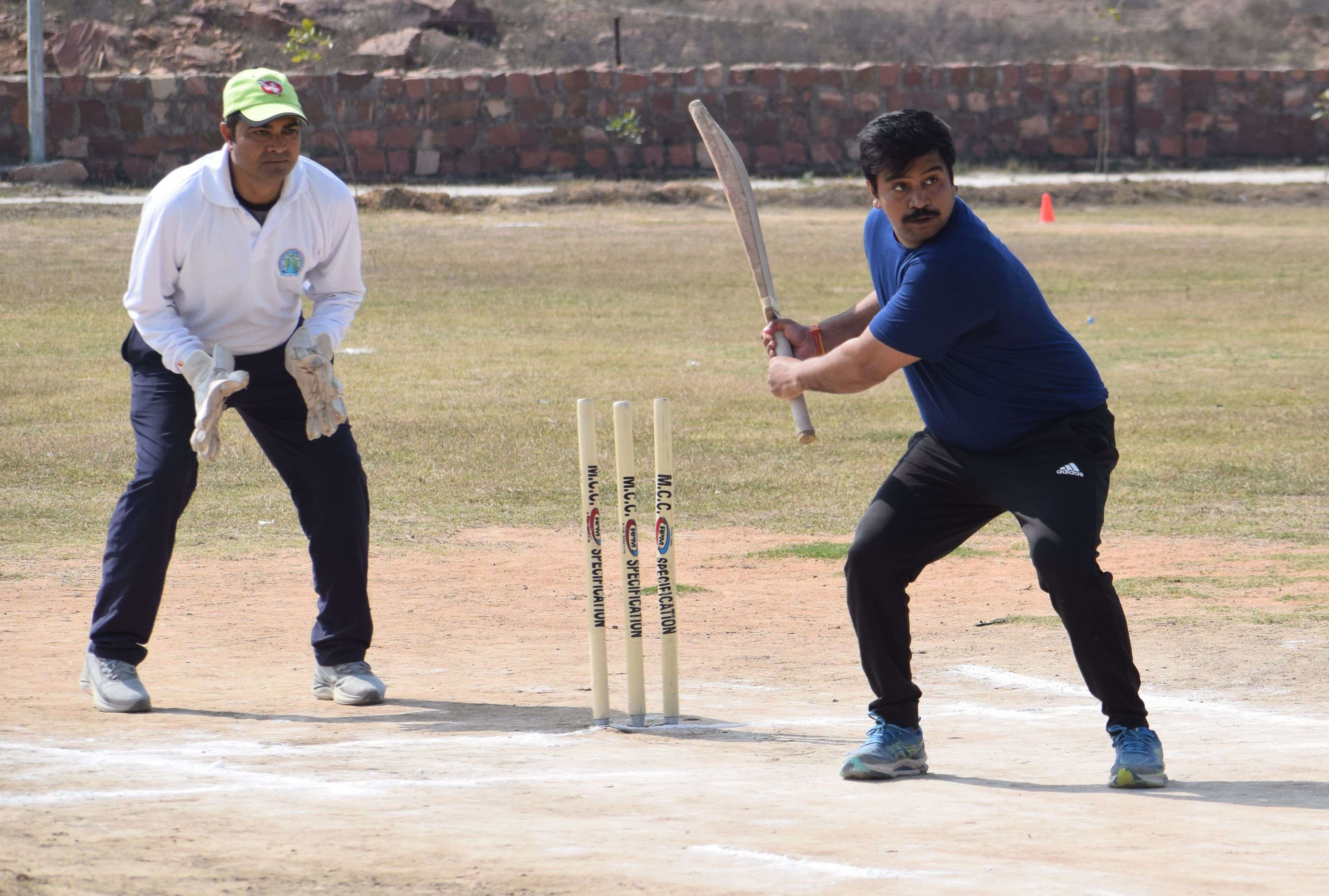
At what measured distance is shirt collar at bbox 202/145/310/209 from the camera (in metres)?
5.62

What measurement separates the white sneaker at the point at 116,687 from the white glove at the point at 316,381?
981 mm

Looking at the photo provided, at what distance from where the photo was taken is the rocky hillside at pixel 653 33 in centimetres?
3884

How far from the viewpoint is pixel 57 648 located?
6.71m

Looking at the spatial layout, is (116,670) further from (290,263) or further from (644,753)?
(644,753)

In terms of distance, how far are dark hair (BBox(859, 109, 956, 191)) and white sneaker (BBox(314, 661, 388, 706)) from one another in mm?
2466

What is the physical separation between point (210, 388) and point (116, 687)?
3.43 ft

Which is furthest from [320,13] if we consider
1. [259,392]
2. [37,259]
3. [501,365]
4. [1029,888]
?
[1029,888]

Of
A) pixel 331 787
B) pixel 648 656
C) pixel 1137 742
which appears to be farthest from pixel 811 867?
pixel 648 656

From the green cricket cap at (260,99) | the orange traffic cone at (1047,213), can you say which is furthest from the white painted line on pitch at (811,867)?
the orange traffic cone at (1047,213)

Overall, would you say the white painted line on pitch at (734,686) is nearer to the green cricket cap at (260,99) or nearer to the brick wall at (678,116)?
the green cricket cap at (260,99)

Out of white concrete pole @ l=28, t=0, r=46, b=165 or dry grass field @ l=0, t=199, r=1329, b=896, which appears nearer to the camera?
dry grass field @ l=0, t=199, r=1329, b=896

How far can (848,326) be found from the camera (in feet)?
17.6

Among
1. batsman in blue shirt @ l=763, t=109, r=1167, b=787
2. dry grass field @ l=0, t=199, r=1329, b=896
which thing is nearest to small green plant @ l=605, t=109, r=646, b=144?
dry grass field @ l=0, t=199, r=1329, b=896

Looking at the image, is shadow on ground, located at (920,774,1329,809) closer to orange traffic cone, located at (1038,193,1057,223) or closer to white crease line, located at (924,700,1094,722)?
white crease line, located at (924,700,1094,722)
